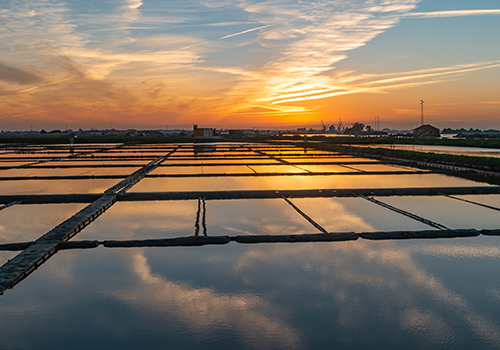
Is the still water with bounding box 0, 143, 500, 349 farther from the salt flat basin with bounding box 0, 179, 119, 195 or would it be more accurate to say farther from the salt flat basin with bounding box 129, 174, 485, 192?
the salt flat basin with bounding box 129, 174, 485, 192

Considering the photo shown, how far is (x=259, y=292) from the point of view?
392 centimetres

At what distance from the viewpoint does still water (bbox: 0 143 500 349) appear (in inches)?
122

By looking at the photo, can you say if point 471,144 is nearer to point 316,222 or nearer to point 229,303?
point 316,222

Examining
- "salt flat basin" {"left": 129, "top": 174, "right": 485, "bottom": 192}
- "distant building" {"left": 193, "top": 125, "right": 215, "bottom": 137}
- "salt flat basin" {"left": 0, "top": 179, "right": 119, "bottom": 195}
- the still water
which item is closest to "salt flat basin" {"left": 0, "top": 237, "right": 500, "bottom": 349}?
the still water

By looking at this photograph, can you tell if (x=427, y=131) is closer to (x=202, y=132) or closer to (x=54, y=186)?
(x=202, y=132)

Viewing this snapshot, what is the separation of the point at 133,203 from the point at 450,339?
740 cm

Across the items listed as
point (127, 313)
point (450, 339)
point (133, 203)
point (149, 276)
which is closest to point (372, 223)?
point (450, 339)

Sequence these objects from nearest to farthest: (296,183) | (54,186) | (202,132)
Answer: (54,186) → (296,183) → (202,132)

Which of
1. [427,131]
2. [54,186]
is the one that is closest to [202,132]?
[427,131]

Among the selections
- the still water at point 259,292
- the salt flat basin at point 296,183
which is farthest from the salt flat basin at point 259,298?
the salt flat basin at point 296,183

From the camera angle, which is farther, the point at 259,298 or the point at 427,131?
the point at 427,131

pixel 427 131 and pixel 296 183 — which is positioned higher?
pixel 427 131

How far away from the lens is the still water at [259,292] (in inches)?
122

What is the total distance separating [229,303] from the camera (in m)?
3.67
